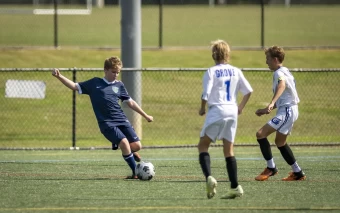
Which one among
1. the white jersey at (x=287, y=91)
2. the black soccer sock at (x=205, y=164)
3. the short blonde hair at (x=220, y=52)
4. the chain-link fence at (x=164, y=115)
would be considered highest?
the short blonde hair at (x=220, y=52)

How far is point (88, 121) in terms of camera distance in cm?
1945

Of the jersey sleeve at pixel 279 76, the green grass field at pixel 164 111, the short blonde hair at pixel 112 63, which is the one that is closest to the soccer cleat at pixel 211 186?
the jersey sleeve at pixel 279 76

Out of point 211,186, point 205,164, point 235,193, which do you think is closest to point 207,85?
point 205,164

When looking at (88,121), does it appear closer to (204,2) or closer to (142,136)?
(142,136)

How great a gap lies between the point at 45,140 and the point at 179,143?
9.50 ft

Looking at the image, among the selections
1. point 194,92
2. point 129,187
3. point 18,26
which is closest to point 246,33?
point 18,26

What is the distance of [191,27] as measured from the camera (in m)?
35.7

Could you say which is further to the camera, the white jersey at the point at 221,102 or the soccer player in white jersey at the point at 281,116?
the soccer player in white jersey at the point at 281,116

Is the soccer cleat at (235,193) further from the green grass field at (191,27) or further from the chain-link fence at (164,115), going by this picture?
the green grass field at (191,27)

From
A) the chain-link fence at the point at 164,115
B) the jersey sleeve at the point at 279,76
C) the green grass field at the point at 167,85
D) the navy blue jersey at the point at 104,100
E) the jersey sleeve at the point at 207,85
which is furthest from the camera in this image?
the green grass field at the point at 167,85

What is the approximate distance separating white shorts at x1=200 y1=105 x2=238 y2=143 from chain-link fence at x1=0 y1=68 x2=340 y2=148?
302 inches

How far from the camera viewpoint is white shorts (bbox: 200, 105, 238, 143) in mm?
9727

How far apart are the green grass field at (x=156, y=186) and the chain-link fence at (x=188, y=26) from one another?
35.0ft

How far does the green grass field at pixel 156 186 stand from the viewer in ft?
30.8
